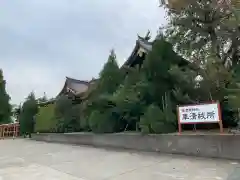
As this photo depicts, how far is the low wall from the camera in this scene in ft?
19.7

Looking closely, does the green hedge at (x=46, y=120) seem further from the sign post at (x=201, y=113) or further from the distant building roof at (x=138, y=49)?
the sign post at (x=201, y=113)

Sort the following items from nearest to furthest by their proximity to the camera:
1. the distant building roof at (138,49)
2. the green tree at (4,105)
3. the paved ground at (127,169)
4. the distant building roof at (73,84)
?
1. the paved ground at (127,169)
2. the distant building roof at (138,49)
3. the distant building roof at (73,84)
4. the green tree at (4,105)

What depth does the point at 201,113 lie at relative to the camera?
6.86 metres

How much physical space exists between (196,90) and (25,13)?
8.04 meters

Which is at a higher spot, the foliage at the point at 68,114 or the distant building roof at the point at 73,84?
the distant building roof at the point at 73,84

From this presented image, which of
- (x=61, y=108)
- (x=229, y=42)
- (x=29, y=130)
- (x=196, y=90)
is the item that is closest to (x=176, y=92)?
(x=196, y=90)

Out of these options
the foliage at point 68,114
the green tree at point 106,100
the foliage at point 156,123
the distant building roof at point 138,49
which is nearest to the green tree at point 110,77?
the green tree at point 106,100

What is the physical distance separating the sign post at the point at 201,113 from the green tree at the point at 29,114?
12.5 m

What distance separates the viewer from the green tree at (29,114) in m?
17.2

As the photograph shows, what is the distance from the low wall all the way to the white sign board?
1.72 feet

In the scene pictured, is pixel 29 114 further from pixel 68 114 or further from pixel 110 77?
pixel 110 77

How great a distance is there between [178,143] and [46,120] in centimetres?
1020

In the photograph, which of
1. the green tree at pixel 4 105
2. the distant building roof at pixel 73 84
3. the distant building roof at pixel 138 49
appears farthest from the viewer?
the green tree at pixel 4 105

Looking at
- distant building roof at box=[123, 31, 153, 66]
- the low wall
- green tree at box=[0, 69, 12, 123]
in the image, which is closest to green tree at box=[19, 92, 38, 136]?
distant building roof at box=[123, 31, 153, 66]
